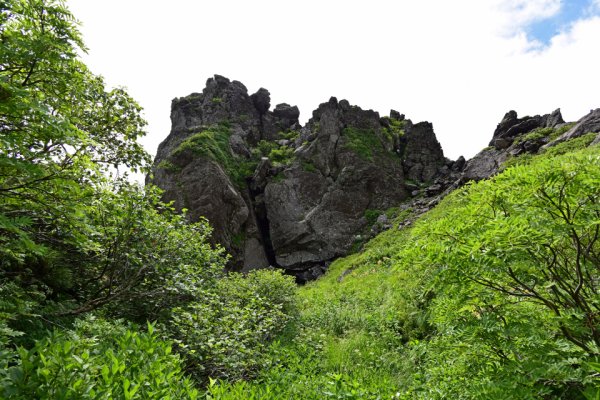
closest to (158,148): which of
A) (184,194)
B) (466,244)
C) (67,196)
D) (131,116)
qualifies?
(184,194)

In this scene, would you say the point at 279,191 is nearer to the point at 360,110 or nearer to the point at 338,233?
the point at 338,233

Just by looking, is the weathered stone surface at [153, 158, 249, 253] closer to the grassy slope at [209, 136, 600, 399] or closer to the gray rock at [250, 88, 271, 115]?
the gray rock at [250, 88, 271, 115]

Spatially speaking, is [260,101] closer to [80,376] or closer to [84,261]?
[84,261]

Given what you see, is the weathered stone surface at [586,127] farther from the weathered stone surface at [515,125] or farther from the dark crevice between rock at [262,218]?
the dark crevice between rock at [262,218]

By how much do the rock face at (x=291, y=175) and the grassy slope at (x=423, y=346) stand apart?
69.7ft

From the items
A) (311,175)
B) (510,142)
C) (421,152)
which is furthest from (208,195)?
(510,142)

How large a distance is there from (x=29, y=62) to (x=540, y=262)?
19.9 feet

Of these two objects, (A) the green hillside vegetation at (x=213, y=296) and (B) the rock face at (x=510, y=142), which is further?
(B) the rock face at (x=510, y=142)

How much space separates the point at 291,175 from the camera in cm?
3716

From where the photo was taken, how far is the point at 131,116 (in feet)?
29.3

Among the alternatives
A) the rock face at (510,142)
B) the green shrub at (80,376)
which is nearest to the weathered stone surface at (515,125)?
the rock face at (510,142)

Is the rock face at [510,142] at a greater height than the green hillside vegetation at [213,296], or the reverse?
the rock face at [510,142]

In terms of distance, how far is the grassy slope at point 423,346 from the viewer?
3.41 metres

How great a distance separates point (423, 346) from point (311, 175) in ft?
105
